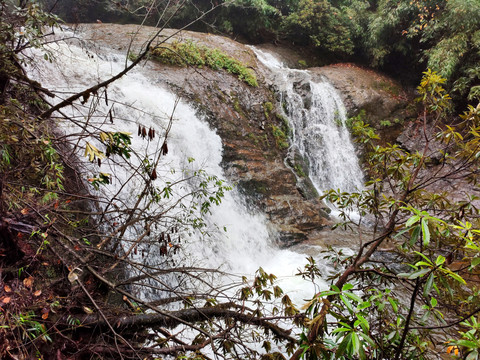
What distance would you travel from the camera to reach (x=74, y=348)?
6.96 feet

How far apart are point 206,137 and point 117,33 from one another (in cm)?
551

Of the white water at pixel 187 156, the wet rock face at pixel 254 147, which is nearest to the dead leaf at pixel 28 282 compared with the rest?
the white water at pixel 187 156

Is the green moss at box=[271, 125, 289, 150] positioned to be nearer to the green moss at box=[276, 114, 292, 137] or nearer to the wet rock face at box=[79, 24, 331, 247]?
the wet rock face at box=[79, 24, 331, 247]

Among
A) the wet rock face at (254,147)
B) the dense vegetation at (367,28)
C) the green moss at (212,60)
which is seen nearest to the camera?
the wet rock face at (254,147)

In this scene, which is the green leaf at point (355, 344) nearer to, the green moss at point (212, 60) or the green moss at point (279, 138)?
the green moss at point (279, 138)

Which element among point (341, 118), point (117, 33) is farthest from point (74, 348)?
point (341, 118)

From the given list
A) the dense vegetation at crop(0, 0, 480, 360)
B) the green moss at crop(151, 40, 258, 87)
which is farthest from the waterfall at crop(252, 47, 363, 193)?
the dense vegetation at crop(0, 0, 480, 360)

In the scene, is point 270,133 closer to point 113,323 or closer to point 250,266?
point 250,266

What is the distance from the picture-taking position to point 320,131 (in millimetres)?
10023

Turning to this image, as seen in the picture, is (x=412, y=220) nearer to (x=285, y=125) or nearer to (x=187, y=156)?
(x=187, y=156)

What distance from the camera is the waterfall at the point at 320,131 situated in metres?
9.57

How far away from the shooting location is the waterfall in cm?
957

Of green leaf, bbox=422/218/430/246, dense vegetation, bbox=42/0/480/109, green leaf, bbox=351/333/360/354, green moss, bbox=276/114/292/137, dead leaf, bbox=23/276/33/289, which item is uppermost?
dense vegetation, bbox=42/0/480/109

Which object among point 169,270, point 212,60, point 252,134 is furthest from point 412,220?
point 212,60
